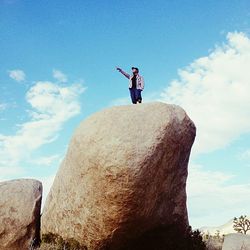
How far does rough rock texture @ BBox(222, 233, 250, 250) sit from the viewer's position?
12.9m

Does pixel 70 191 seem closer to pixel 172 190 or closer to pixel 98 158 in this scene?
pixel 98 158

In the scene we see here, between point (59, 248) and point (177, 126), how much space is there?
17.1ft

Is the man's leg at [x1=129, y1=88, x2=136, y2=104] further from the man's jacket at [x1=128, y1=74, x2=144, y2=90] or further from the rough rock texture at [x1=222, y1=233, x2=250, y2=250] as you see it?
the rough rock texture at [x1=222, y1=233, x2=250, y2=250]

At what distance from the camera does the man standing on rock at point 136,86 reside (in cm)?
1533

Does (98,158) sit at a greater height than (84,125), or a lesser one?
lesser

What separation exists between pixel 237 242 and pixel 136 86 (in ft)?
20.6

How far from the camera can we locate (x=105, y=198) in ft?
39.5

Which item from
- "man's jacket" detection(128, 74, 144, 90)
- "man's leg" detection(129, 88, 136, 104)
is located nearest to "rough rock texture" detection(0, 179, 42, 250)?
"man's leg" detection(129, 88, 136, 104)

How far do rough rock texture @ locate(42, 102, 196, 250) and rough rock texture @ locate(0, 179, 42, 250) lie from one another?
481 millimetres

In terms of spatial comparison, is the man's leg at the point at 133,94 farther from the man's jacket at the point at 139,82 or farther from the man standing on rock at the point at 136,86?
the man's jacket at the point at 139,82

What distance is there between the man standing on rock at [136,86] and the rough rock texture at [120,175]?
207cm

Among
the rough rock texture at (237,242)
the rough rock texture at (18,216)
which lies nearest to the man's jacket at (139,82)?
the rough rock texture at (18,216)

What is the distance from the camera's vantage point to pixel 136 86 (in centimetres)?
1538

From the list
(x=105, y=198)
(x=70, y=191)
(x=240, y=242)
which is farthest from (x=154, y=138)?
(x=240, y=242)
